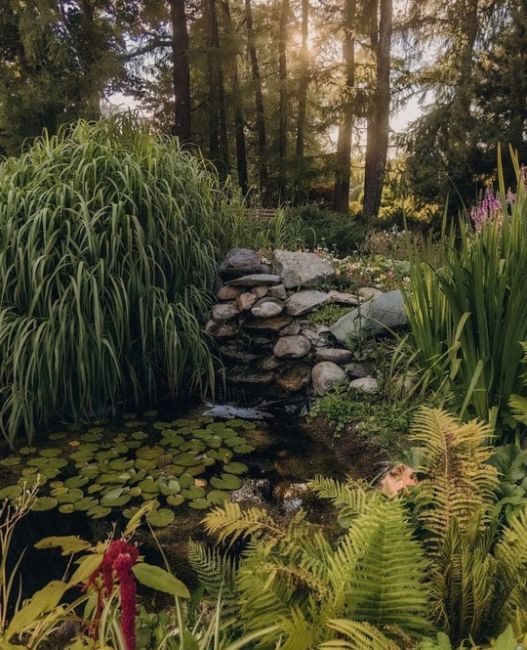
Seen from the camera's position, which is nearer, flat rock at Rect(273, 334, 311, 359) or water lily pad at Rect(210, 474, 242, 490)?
water lily pad at Rect(210, 474, 242, 490)

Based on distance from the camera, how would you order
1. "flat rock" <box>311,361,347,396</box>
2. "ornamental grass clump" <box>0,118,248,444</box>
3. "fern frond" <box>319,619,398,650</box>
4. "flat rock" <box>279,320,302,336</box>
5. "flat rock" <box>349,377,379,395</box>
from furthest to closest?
"flat rock" <box>279,320,302,336</box>
"flat rock" <box>311,361,347,396</box>
"flat rock" <box>349,377,379,395</box>
"ornamental grass clump" <box>0,118,248,444</box>
"fern frond" <box>319,619,398,650</box>

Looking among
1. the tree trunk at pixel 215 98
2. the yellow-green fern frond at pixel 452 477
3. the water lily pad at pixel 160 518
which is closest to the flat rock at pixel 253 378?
the water lily pad at pixel 160 518

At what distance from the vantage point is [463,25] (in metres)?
9.95

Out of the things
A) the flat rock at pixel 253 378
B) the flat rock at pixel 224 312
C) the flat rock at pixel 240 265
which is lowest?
the flat rock at pixel 253 378

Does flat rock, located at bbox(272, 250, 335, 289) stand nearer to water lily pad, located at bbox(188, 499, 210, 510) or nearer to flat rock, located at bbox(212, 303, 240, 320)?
flat rock, located at bbox(212, 303, 240, 320)

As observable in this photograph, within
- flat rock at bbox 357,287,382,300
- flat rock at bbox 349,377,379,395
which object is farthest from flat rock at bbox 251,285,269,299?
flat rock at bbox 349,377,379,395

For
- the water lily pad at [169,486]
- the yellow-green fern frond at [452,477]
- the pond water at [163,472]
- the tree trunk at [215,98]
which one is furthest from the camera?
the tree trunk at [215,98]

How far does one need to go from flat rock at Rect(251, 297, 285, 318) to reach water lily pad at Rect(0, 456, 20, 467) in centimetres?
186

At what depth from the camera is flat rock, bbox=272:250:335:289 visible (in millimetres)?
4074

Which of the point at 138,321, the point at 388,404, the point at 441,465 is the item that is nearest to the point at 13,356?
the point at 138,321

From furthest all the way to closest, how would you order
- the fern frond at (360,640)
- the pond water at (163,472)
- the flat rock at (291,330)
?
the flat rock at (291,330) → the pond water at (163,472) → the fern frond at (360,640)

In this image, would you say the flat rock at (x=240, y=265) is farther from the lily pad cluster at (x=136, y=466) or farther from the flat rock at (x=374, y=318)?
A: the lily pad cluster at (x=136, y=466)

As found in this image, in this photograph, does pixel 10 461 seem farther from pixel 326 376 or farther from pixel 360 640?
pixel 360 640

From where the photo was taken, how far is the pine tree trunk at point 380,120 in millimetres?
9070
